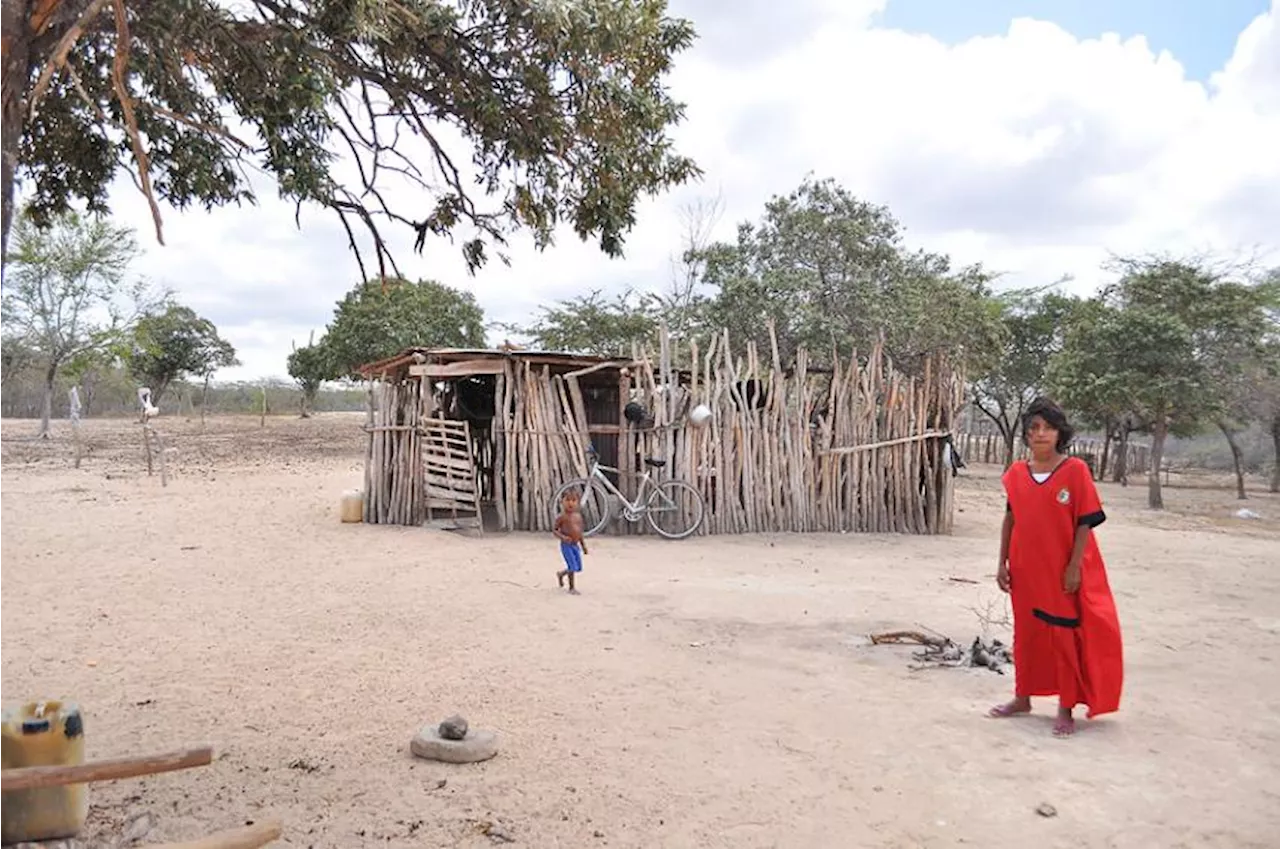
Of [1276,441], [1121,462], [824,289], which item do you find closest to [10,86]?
[824,289]

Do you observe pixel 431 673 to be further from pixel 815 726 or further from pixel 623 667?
pixel 815 726

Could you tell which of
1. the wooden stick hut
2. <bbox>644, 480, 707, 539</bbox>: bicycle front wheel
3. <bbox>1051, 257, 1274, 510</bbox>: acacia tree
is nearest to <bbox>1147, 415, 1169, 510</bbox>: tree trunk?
<bbox>1051, 257, 1274, 510</bbox>: acacia tree

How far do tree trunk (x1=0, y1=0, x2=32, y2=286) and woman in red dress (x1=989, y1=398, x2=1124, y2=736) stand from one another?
3764 millimetres

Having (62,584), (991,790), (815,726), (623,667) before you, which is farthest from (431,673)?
(62,584)

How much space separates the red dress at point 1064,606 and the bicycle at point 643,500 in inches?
242

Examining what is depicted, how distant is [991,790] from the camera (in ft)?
10.3

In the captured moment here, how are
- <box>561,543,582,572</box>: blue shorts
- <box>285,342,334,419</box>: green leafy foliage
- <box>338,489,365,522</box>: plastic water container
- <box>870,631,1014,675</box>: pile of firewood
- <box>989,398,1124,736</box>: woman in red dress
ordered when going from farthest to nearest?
<box>285,342,334,419</box>: green leafy foliage
<box>338,489,365,522</box>: plastic water container
<box>561,543,582,572</box>: blue shorts
<box>870,631,1014,675</box>: pile of firewood
<box>989,398,1124,736</box>: woman in red dress

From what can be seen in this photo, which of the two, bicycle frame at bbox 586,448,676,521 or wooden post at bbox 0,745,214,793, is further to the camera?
bicycle frame at bbox 586,448,676,521

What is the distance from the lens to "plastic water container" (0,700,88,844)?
2357mm

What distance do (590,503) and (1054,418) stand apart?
672 cm

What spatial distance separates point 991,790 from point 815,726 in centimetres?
84

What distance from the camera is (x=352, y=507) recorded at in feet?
34.0

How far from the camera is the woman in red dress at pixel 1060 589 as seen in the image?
3699 mm

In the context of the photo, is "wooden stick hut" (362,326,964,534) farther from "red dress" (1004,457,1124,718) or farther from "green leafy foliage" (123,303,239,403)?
"green leafy foliage" (123,303,239,403)
